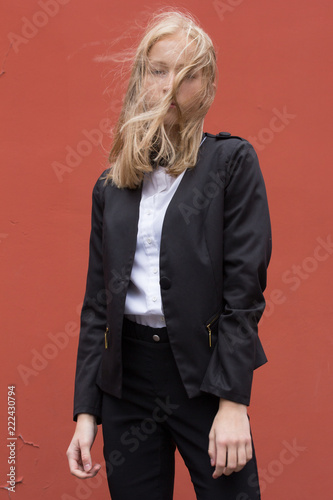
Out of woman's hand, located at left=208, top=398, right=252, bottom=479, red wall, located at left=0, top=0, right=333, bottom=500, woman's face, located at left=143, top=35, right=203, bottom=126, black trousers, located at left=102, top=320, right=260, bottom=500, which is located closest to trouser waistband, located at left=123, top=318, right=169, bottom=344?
black trousers, located at left=102, top=320, right=260, bottom=500

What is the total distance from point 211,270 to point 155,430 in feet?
1.41

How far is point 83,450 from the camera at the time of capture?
1.49 m

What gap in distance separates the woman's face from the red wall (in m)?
1.19

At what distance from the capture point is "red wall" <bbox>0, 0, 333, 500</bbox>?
2.63m

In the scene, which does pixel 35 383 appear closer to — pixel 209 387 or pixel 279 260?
pixel 279 260

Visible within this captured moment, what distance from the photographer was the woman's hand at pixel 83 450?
1.49 metres

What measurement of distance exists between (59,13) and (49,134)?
1.75ft

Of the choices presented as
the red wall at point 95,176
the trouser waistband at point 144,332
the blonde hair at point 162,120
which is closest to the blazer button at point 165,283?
the trouser waistband at point 144,332

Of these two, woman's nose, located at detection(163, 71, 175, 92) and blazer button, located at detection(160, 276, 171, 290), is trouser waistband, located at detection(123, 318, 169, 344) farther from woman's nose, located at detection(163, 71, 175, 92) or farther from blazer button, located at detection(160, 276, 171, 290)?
woman's nose, located at detection(163, 71, 175, 92)

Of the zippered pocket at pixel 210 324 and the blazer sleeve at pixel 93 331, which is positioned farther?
the blazer sleeve at pixel 93 331

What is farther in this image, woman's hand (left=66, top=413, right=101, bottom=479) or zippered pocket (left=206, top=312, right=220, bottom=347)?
woman's hand (left=66, top=413, right=101, bottom=479)

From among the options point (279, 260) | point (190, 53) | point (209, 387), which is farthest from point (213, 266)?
point (279, 260)

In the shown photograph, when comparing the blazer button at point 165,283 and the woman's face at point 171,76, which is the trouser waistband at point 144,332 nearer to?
the blazer button at point 165,283

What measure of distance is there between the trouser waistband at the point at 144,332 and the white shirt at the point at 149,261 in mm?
12
